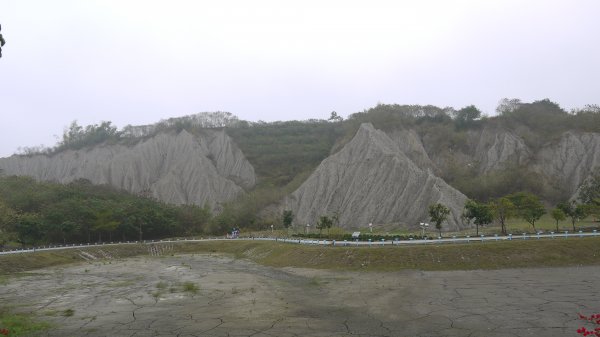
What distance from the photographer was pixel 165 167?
368ft

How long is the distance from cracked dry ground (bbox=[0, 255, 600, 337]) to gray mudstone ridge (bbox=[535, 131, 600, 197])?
5822cm

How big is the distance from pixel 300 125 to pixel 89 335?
124022 mm

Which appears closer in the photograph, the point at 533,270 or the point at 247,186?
the point at 533,270

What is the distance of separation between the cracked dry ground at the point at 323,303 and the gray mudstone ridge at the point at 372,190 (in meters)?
34.6

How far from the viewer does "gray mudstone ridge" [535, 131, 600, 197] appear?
7656cm

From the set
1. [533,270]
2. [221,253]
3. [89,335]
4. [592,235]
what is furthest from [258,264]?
[592,235]

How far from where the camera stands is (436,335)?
14.4 m

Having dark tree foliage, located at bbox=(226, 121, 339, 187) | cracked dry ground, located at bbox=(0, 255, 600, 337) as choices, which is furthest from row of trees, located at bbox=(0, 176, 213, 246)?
cracked dry ground, located at bbox=(0, 255, 600, 337)

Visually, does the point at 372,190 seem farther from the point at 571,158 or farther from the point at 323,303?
the point at 323,303

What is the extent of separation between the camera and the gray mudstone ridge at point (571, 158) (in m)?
76.6

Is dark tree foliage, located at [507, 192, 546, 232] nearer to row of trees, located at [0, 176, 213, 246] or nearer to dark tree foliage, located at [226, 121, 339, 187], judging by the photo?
row of trees, located at [0, 176, 213, 246]

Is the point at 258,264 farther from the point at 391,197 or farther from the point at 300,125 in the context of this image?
the point at 300,125

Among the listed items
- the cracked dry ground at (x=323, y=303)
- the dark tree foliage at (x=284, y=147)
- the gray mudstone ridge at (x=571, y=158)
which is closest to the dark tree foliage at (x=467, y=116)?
the gray mudstone ridge at (x=571, y=158)

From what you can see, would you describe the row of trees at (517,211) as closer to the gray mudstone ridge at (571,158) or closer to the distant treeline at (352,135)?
the distant treeline at (352,135)
